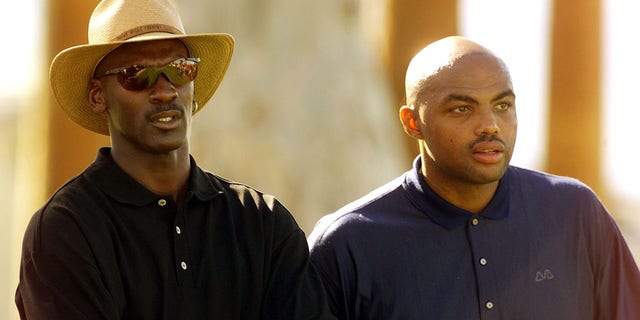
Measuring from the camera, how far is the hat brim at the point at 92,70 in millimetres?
5152

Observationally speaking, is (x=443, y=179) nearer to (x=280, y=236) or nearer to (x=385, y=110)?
(x=280, y=236)

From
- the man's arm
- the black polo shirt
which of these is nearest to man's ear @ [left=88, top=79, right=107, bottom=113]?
the black polo shirt

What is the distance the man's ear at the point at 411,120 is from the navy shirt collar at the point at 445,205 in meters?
0.14

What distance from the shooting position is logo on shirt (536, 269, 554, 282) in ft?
18.7

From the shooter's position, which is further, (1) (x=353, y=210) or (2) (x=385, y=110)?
(2) (x=385, y=110)

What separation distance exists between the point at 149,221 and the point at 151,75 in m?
0.43

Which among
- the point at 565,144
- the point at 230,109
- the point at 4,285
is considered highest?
the point at 230,109

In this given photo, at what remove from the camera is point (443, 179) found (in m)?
5.79

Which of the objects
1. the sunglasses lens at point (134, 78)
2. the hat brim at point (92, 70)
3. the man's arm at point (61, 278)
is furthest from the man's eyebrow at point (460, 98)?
the man's arm at point (61, 278)

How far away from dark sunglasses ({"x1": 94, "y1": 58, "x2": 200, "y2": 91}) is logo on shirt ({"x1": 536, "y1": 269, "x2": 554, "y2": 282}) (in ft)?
4.47

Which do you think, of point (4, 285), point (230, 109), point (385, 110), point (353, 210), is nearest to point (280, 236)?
point (353, 210)

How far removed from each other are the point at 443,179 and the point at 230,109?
2899 millimetres

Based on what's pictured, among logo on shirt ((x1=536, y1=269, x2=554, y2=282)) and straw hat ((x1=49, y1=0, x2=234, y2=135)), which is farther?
logo on shirt ((x1=536, y1=269, x2=554, y2=282))

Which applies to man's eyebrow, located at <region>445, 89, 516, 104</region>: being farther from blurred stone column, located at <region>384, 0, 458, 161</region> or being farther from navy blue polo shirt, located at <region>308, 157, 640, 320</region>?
blurred stone column, located at <region>384, 0, 458, 161</region>
